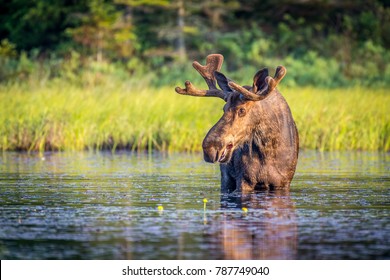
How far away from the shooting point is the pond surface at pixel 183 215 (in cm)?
881

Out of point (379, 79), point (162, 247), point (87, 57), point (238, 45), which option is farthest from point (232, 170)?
point (238, 45)

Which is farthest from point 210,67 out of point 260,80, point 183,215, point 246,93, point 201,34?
point 201,34

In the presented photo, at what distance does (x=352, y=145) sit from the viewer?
20.1 metres

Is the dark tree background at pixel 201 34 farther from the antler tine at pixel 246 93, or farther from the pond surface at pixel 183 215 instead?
the antler tine at pixel 246 93

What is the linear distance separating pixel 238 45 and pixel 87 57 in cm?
635

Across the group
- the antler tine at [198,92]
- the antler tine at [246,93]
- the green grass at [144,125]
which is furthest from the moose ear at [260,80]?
the green grass at [144,125]

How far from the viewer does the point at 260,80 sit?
474 inches

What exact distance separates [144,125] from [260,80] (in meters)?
8.45

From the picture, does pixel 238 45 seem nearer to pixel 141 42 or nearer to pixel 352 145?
pixel 141 42

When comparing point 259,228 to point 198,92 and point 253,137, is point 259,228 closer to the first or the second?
point 253,137

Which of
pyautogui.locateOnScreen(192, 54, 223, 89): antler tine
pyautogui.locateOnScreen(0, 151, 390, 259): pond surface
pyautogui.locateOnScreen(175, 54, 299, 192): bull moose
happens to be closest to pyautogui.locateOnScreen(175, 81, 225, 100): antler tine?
pyautogui.locateOnScreen(175, 54, 299, 192): bull moose

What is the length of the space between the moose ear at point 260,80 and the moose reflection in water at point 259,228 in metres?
1.18

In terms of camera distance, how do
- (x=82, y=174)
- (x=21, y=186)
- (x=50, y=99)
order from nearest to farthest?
1. (x=21, y=186)
2. (x=82, y=174)
3. (x=50, y=99)

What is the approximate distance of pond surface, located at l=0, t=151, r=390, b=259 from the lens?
881 centimetres
